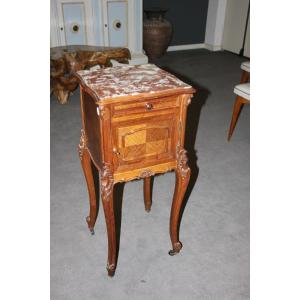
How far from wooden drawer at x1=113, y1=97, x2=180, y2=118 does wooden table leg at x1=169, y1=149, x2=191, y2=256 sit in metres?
0.24

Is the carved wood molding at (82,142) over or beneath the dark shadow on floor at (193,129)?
over

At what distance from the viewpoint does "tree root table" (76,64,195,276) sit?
4.33ft

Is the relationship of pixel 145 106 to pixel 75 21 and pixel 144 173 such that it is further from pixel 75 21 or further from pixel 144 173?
pixel 75 21

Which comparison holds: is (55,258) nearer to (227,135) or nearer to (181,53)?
(227,135)

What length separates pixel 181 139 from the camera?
1.49 meters

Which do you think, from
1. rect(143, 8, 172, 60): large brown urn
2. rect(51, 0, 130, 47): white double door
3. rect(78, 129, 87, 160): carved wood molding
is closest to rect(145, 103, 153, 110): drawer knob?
rect(78, 129, 87, 160): carved wood molding

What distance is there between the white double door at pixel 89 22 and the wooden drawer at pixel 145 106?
11.9ft

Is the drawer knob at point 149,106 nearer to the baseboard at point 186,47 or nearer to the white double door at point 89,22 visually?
the white double door at point 89,22

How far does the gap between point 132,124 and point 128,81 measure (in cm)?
21

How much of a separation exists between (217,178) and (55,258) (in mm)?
1341

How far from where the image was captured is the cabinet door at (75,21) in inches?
173

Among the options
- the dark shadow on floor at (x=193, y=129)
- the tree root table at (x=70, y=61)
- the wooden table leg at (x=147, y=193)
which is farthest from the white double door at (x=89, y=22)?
the wooden table leg at (x=147, y=193)

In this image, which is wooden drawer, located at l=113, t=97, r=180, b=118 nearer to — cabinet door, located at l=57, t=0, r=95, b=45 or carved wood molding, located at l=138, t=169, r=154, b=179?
carved wood molding, located at l=138, t=169, r=154, b=179
